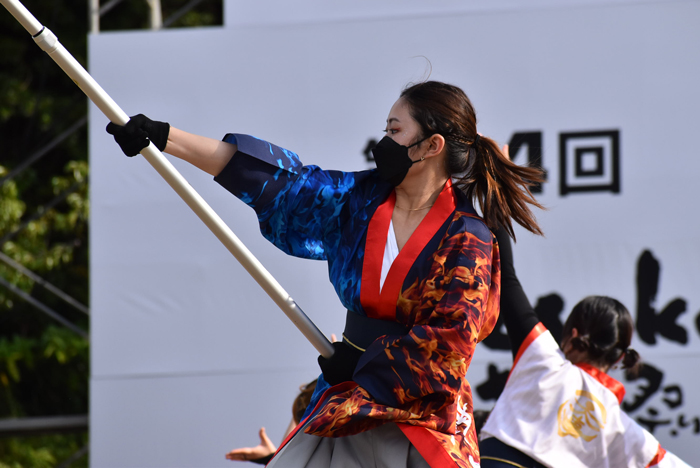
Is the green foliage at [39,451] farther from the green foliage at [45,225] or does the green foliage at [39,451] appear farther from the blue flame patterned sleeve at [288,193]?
the blue flame patterned sleeve at [288,193]

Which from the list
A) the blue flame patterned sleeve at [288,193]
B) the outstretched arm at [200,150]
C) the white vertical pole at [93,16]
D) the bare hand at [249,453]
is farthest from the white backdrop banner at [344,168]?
the outstretched arm at [200,150]

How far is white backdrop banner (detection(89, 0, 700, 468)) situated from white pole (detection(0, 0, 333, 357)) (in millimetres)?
1400

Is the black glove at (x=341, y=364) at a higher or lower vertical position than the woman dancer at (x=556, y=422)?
higher

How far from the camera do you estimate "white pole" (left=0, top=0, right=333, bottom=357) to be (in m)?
1.33

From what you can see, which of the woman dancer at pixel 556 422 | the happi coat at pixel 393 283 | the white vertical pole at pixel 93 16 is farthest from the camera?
the white vertical pole at pixel 93 16

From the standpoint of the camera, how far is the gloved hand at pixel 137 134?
4.26 ft

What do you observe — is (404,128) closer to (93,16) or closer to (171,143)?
(171,143)

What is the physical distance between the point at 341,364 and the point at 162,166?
0.50m

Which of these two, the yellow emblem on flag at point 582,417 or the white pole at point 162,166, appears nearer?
the white pole at point 162,166

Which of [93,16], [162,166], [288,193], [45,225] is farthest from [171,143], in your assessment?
[45,225]

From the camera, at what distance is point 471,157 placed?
1500mm

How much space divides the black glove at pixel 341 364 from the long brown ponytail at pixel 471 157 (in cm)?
38

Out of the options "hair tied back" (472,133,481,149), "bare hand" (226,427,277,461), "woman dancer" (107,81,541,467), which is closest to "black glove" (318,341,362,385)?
"woman dancer" (107,81,541,467)

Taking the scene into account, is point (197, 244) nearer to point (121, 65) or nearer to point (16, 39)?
point (121, 65)
